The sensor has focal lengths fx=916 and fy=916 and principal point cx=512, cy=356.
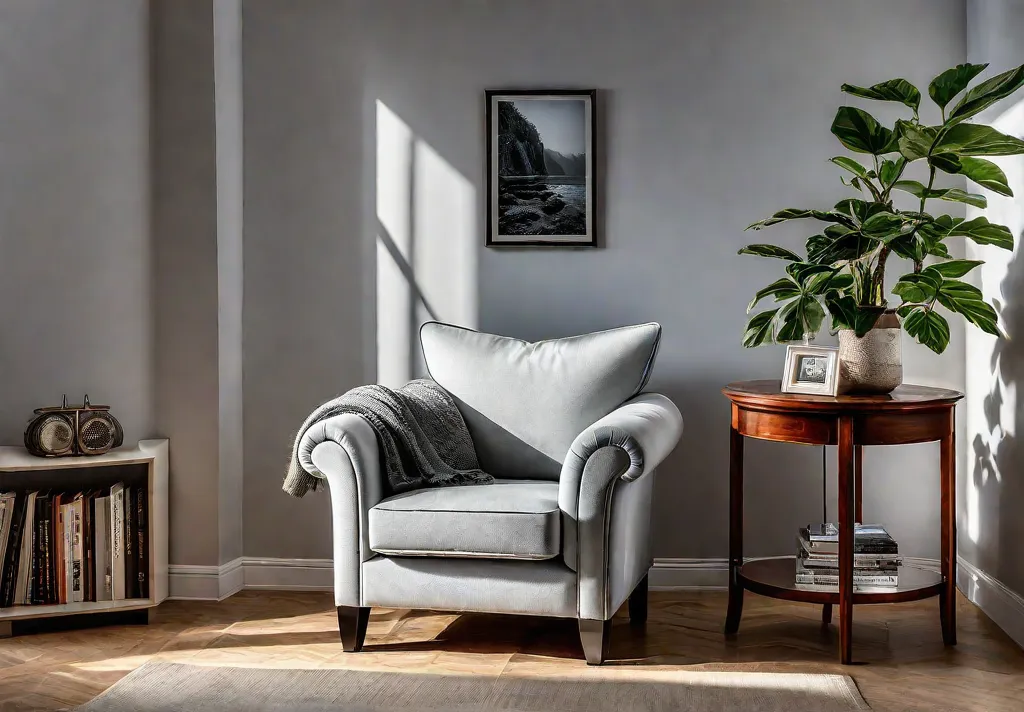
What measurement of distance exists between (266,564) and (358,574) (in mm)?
972

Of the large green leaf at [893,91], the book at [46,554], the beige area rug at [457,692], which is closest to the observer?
the beige area rug at [457,692]

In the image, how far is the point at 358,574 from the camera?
261 centimetres

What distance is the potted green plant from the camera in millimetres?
2557

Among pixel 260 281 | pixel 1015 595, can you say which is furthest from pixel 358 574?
pixel 1015 595

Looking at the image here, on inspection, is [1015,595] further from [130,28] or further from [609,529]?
[130,28]

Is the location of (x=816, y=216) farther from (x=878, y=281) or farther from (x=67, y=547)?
(x=67, y=547)

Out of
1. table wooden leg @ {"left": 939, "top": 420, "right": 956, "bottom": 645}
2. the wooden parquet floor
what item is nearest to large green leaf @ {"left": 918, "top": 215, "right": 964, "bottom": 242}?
table wooden leg @ {"left": 939, "top": 420, "right": 956, "bottom": 645}

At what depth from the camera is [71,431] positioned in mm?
2910

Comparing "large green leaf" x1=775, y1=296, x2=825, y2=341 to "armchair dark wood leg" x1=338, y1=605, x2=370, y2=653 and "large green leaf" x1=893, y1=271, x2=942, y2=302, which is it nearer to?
"large green leaf" x1=893, y1=271, x2=942, y2=302

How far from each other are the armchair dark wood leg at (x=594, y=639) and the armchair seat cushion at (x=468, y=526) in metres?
0.24

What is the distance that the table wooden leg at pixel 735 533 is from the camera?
2.84 meters

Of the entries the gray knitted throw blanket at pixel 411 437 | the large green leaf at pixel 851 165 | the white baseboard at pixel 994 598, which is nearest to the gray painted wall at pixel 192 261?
the gray knitted throw blanket at pixel 411 437

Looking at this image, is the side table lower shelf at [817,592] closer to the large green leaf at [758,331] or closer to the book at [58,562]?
the large green leaf at [758,331]

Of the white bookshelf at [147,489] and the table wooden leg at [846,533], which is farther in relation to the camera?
the white bookshelf at [147,489]
